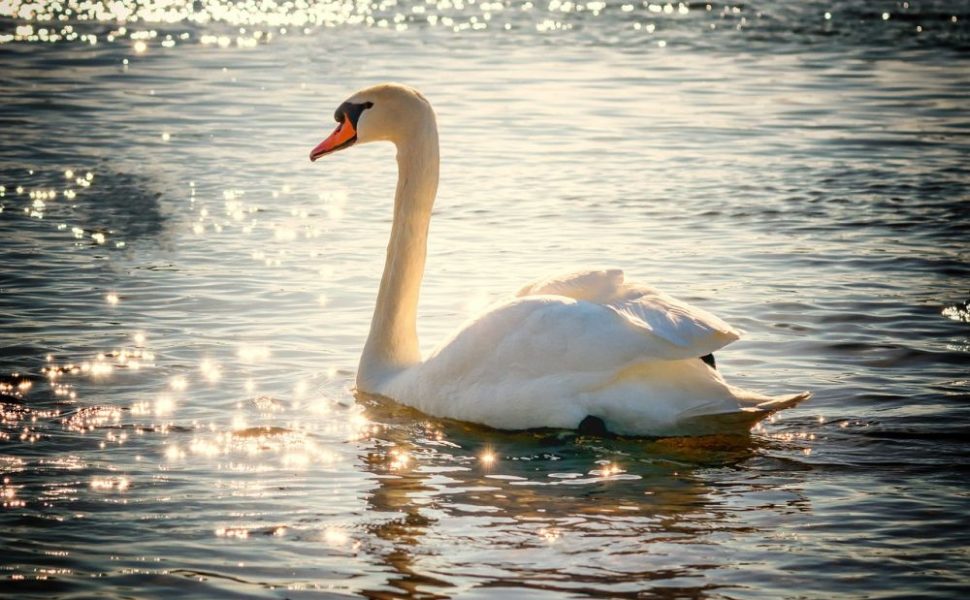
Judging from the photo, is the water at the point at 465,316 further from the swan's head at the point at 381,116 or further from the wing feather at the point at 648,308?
the swan's head at the point at 381,116

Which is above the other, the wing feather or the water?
the wing feather

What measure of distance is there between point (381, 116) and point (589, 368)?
2.27 m

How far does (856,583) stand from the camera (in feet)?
19.2

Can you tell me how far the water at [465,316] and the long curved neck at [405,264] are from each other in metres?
0.29

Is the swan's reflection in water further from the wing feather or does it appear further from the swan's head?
the swan's head

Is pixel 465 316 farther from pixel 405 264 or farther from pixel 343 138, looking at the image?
pixel 343 138

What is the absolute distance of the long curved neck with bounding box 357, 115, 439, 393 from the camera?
28.2 feet

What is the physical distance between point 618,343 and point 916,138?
11294mm

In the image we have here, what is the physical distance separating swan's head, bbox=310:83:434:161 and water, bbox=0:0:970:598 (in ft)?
4.67

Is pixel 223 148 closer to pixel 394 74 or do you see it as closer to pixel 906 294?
pixel 394 74

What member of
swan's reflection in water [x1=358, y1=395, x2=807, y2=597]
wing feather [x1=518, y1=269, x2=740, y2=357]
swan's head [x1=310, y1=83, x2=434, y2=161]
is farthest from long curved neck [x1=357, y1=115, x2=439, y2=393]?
wing feather [x1=518, y1=269, x2=740, y2=357]

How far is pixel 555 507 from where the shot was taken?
6.66 meters

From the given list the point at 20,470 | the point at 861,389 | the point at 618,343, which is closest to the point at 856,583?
the point at 618,343

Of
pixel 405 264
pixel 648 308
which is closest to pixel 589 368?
pixel 648 308
